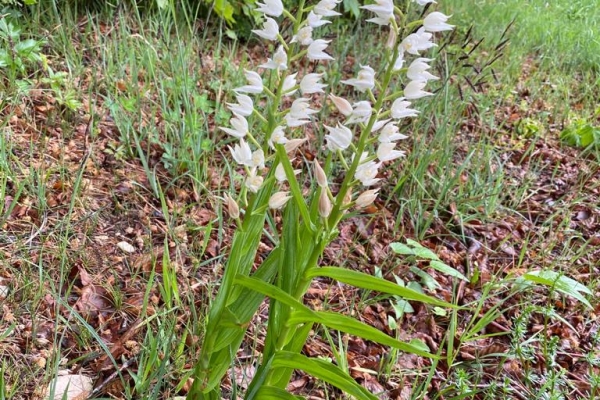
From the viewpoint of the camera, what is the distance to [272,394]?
1276 millimetres

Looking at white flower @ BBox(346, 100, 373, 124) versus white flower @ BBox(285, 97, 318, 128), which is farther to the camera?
white flower @ BBox(285, 97, 318, 128)

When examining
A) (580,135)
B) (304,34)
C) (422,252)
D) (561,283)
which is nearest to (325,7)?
(304,34)

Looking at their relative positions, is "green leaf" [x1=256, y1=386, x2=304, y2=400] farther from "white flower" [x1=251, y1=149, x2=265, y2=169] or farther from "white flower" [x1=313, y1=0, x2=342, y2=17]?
"white flower" [x1=313, y1=0, x2=342, y2=17]

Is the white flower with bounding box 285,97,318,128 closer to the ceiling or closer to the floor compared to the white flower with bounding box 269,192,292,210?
closer to the ceiling

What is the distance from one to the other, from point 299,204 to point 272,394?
18.8 inches

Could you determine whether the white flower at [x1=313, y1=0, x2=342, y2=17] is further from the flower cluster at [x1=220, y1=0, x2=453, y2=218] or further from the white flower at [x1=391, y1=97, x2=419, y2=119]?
the white flower at [x1=391, y1=97, x2=419, y2=119]

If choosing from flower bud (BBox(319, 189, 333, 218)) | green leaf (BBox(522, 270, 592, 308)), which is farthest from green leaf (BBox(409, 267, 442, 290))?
flower bud (BBox(319, 189, 333, 218))

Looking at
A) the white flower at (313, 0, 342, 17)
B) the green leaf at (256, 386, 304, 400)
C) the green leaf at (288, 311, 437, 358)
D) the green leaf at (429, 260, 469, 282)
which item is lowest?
the green leaf at (429, 260, 469, 282)

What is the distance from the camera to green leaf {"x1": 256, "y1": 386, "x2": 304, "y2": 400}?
125cm

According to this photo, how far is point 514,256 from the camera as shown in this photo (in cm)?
261

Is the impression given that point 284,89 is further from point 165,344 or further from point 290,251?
point 165,344

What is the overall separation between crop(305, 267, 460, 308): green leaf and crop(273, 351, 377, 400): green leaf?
200 millimetres

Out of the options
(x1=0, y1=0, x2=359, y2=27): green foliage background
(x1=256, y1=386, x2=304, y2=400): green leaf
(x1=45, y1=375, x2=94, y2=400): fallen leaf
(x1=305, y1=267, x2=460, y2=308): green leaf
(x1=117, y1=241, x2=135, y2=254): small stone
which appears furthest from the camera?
(x1=0, y1=0, x2=359, y2=27): green foliage background

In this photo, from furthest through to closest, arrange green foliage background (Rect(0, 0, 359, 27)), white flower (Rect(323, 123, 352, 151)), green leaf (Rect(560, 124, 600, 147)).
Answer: green leaf (Rect(560, 124, 600, 147)) < green foliage background (Rect(0, 0, 359, 27)) < white flower (Rect(323, 123, 352, 151))
